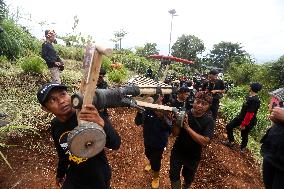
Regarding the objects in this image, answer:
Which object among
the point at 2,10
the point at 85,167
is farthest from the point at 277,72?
the point at 85,167

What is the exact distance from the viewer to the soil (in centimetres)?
467

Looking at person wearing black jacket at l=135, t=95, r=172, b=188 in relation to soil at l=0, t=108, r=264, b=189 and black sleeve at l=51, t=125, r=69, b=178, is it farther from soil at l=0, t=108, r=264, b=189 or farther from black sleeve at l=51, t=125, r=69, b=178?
black sleeve at l=51, t=125, r=69, b=178

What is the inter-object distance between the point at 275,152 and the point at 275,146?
0.22 feet

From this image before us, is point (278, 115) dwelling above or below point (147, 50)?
below

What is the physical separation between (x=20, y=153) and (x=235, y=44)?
3722cm

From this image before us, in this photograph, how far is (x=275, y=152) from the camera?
3.24 metres

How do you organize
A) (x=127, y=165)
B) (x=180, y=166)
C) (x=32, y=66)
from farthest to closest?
(x=32, y=66) < (x=127, y=165) < (x=180, y=166)

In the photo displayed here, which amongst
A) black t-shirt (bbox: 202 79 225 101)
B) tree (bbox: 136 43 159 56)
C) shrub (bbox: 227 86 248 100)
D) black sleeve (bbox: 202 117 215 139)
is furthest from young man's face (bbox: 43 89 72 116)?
tree (bbox: 136 43 159 56)

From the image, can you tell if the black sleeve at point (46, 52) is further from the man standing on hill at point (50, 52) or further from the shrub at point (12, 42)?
the shrub at point (12, 42)

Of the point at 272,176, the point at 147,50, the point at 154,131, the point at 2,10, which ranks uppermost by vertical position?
the point at 2,10

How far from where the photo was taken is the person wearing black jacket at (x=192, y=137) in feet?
12.7

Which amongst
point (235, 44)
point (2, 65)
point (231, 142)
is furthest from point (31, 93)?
point (235, 44)

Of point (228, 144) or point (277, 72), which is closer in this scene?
point (228, 144)

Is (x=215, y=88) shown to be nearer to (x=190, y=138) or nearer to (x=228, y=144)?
(x=228, y=144)
